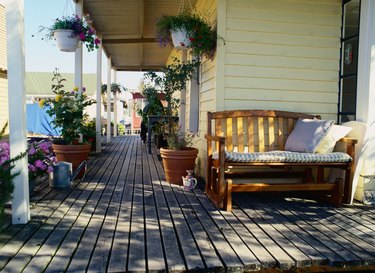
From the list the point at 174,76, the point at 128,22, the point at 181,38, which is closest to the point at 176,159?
the point at 174,76

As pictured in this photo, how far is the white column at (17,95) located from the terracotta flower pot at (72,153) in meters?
1.61

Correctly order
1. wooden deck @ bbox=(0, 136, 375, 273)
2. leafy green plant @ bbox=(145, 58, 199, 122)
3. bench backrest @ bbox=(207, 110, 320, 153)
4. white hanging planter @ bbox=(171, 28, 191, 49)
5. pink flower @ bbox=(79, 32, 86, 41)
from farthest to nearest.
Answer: leafy green plant @ bbox=(145, 58, 199, 122) → pink flower @ bbox=(79, 32, 86, 41) → white hanging planter @ bbox=(171, 28, 191, 49) → bench backrest @ bbox=(207, 110, 320, 153) → wooden deck @ bbox=(0, 136, 375, 273)

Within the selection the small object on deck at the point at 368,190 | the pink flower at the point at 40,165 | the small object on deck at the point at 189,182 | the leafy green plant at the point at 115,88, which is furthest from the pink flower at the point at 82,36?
the leafy green plant at the point at 115,88

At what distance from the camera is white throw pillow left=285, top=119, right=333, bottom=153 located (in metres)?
3.22

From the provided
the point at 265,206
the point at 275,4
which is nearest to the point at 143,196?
the point at 265,206

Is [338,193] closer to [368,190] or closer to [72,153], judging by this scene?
[368,190]

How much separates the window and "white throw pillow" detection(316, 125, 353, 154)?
1.63 ft

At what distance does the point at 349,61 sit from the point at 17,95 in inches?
136

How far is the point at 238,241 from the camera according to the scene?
2174mm

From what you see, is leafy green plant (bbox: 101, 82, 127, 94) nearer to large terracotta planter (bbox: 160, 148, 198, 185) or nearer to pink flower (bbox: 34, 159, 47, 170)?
large terracotta planter (bbox: 160, 148, 198, 185)

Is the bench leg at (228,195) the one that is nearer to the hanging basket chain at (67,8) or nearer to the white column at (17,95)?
the white column at (17,95)

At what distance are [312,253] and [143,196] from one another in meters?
1.82

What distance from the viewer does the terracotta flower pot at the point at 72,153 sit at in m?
4.04

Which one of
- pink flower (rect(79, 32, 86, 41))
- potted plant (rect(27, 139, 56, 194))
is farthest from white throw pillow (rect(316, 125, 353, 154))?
pink flower (rect(79, 32, 86, 41))
